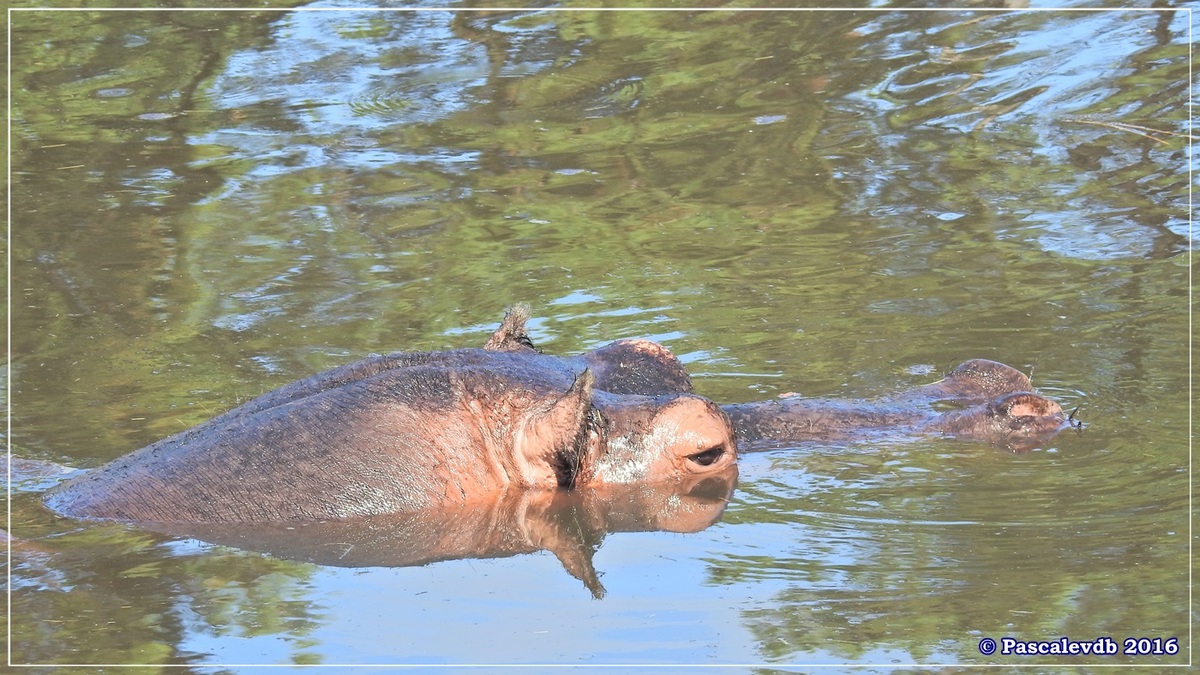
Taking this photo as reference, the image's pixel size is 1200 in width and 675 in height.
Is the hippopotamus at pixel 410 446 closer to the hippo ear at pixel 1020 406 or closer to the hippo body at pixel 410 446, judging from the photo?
the hippo body at pixel 410 446

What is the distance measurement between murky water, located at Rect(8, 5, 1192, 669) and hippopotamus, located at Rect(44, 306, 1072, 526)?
213 millimetres

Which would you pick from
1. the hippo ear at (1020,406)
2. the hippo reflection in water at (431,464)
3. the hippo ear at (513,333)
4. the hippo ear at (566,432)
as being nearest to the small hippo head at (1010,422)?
the hippo ear at (1020,406)

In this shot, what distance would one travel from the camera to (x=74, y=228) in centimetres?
1005

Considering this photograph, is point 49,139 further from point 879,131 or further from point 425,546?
point 425,546

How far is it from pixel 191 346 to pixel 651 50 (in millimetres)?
6177

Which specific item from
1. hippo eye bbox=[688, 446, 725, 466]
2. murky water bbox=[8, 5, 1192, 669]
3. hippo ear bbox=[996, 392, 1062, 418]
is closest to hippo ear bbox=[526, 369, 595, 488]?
murky water bbox=[8, 5, 1192, 669]

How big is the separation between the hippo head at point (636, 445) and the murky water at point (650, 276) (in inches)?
9.4

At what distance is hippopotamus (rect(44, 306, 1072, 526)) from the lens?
5527mm

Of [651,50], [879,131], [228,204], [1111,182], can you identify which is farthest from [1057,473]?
[651,50]

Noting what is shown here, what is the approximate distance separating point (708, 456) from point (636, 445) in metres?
0.27

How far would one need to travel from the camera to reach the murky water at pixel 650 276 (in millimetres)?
4973

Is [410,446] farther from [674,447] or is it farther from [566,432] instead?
[674,447]

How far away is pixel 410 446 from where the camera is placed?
5.60 metres

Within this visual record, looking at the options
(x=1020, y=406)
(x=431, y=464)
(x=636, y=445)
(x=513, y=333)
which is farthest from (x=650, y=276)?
(x=431, y=464)
